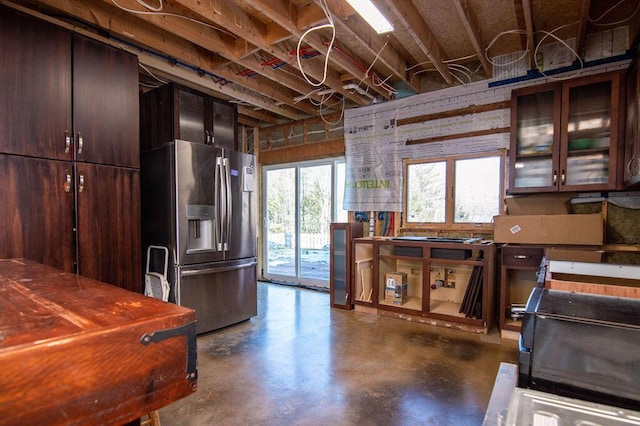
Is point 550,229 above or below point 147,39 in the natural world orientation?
below

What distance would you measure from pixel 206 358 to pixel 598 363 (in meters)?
2.70

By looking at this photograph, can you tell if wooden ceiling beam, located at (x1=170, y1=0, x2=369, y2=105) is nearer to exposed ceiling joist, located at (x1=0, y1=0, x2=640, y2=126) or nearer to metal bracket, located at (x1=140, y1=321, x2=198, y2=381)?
exposed ceiling joist, located at (x1=0, y1=0, x2=640, y2=126)

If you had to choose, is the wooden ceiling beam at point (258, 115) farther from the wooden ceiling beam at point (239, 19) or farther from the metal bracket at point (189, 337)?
the metal bracket at point (189, 337)

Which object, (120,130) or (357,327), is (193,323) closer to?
(120,130)

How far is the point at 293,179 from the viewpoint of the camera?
5.54 metres

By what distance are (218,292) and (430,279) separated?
2.30 meters

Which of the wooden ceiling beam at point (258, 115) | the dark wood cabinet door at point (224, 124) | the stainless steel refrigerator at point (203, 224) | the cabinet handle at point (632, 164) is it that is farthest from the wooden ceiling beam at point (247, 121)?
the cabinet handle at point (632, 164)

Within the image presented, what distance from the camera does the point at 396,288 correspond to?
380cm

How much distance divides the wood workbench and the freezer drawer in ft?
8.75

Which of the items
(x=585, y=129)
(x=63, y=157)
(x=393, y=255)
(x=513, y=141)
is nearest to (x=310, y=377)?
(x=393, y=255)

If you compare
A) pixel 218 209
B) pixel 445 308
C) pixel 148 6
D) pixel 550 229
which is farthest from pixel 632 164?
pixel 148 6

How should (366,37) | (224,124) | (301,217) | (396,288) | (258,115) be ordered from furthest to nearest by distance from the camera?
1. (301,217)
2. (258,115)
3. (224,124)
4. (396,288)
5. (366,37)

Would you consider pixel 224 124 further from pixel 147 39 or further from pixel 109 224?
pixel 109 224

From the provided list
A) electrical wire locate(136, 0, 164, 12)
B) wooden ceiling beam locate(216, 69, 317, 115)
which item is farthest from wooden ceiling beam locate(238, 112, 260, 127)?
electrical wire locate(136, 0, 164, 12)
